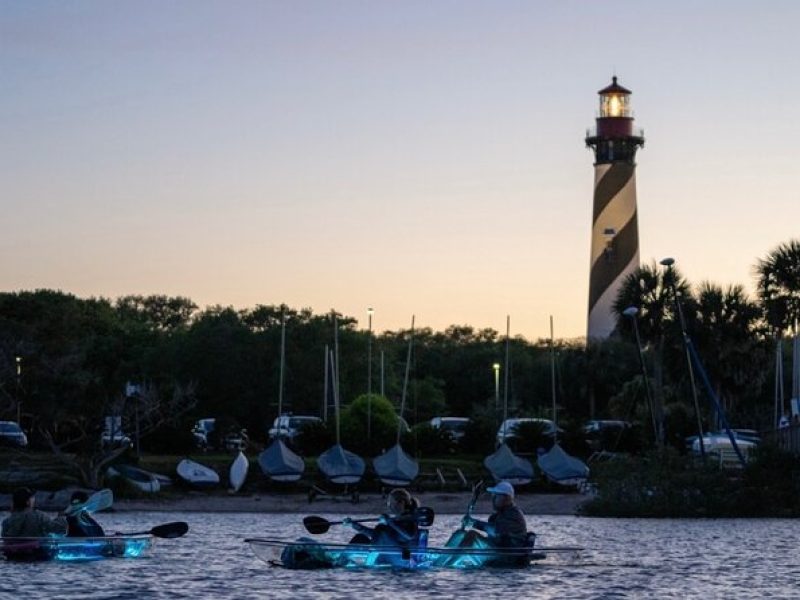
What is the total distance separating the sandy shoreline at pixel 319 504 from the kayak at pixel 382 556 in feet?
82.6

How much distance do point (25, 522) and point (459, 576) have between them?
26.1 feet

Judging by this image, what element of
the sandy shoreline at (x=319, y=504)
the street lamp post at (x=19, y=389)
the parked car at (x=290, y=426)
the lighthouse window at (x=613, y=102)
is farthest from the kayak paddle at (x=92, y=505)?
the lighthouse window at (x=613, y=102)

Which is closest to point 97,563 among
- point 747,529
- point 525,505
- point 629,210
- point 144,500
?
point 747,529

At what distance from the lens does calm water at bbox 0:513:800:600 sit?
1201 inches

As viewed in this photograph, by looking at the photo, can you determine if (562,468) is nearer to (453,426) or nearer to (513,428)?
(513,428)

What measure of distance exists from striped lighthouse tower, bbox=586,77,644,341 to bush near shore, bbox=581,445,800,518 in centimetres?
3836

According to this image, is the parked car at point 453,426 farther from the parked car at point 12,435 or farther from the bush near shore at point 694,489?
the bush near shore at point 694,489

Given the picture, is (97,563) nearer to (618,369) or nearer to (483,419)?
(483,419)

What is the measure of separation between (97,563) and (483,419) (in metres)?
46.2

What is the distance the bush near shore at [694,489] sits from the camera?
5666cm

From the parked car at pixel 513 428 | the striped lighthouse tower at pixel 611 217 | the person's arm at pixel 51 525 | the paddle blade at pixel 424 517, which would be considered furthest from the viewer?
the striped lighthouse tower at pixel 611 217

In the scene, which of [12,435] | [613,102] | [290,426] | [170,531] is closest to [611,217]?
[613,102]

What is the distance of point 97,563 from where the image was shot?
34.7 meters

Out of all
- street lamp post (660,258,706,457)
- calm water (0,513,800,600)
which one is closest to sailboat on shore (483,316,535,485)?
street lamp post (660,258,706,457)
